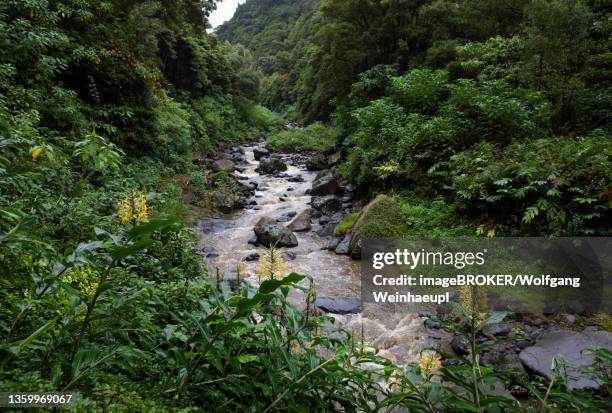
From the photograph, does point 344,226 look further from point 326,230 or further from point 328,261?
point 328,261

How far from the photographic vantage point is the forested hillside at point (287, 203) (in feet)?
5.78

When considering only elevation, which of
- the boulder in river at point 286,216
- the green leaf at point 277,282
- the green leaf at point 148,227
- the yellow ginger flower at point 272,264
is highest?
the green leaf at point 148,227

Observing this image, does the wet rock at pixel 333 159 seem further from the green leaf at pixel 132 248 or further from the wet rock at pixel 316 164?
the green leaf at pixel 132 248

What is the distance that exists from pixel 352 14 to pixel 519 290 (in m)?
16.2

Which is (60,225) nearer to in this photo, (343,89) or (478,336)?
(478,336)

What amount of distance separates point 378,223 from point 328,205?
3657mm

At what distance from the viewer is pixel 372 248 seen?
8.04 meters

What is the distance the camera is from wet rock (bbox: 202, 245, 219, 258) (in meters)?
8.26

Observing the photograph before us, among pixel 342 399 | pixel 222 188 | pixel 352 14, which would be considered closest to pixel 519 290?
pixel 342 399

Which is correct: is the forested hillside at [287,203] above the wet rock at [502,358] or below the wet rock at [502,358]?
above

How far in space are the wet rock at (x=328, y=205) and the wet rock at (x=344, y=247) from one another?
281 centimetres

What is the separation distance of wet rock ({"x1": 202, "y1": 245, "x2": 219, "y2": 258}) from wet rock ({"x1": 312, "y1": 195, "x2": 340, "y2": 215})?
Result: 162 inches

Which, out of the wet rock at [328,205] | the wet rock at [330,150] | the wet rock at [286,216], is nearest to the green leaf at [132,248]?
the wet rock at [286,216]

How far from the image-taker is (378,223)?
27.2ft
